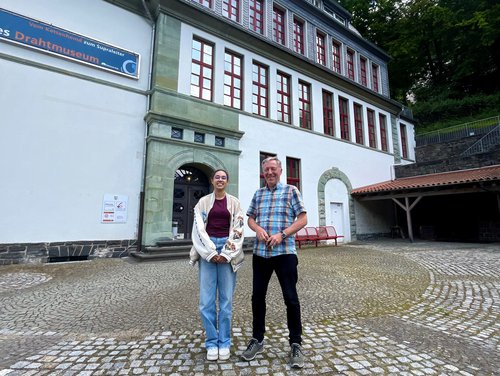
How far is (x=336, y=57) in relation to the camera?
16.0 metres

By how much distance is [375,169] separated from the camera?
16312mm

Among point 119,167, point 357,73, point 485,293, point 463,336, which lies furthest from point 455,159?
point 119,167

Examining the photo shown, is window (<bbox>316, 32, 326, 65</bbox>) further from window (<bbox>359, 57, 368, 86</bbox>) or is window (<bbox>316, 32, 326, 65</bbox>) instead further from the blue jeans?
the blue jeans

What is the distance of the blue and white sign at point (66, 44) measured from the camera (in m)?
7.33

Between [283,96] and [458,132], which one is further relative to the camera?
[458,132]

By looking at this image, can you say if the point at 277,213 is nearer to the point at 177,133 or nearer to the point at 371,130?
the point at 177,133

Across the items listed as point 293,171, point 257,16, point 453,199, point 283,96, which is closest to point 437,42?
point 453,199

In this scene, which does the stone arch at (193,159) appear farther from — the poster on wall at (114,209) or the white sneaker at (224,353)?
the white sneaker at (224,353)

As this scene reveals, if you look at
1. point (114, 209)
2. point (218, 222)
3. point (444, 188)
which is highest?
point (444, 188)

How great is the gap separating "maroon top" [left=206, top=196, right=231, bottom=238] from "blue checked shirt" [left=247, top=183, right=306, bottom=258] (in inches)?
11.0

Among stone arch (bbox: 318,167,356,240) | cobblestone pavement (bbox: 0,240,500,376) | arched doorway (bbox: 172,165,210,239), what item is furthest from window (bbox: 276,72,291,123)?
cobblestone pavement (bbox: 0,240,500,376)

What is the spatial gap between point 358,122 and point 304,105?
4.59 metres

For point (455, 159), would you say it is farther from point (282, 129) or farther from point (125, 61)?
point (125, 61)

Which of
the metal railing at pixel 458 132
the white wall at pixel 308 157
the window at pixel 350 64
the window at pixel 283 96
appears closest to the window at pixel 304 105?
the white wall at pixel 308 157
